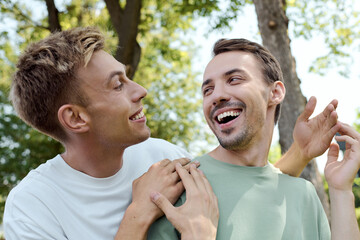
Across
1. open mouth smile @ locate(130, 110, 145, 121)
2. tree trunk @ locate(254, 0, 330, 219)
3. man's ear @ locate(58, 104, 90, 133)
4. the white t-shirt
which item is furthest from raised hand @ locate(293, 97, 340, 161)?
tree trunk @ locate(254, 0, 330, 219)

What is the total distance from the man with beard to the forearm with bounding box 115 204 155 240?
0.10m

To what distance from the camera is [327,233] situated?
260 cm

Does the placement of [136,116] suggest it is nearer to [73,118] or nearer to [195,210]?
[73,118]

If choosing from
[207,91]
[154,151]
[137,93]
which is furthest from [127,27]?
[207,91]

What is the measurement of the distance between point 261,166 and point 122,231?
3.39 ft

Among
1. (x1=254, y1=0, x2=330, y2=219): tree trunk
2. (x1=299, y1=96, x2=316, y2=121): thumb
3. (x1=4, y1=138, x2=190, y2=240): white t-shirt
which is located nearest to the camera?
(x1=4, y1=138, x2=190, y2=240): white t-shirt

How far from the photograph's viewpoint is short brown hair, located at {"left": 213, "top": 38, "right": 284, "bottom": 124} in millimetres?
2766

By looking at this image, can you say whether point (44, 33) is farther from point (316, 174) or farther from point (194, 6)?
point (316, 174)

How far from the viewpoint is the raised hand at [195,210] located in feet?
6.97

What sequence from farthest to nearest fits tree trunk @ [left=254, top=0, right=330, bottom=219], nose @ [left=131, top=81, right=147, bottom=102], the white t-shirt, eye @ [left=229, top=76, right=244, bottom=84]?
tree trunk @ [left=254, top=0, right=330, bottom=219] < nose @ [left=131, top=81, right=147, bottom=102] < eye @ [left=229, top=76, right=244, bottom=84] < the white t-shirt

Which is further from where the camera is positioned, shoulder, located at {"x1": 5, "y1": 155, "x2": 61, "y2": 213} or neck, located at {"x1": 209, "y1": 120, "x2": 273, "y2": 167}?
neck, located at {"x1": 209, "y1": 120, "x2": 273, "y2": 167}

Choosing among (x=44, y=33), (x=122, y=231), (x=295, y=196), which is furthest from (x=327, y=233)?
(x=44, y=33)

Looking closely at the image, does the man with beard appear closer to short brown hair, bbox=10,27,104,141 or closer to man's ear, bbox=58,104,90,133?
man's ear, bbox=58,104,90,133

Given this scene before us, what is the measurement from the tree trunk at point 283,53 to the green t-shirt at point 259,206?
131 inches
